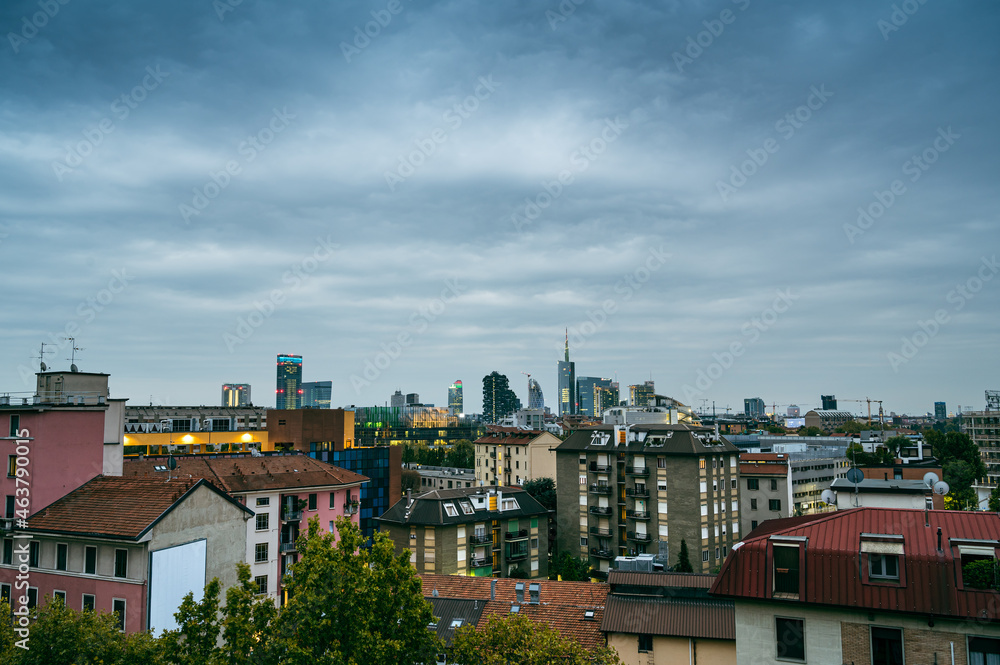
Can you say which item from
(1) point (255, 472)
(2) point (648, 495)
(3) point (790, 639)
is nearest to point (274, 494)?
(1) point (255, 472)

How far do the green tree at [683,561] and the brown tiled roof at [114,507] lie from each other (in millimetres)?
55811

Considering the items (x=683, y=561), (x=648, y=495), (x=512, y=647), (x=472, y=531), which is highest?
(x=512, y=647)

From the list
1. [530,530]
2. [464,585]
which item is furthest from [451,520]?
[464,585]

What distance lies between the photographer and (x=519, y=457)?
5379 inches

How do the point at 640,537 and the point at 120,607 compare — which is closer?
the point at 120,607

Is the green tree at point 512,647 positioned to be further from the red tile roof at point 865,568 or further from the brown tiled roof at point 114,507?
the brown tiled roof at point 114,507

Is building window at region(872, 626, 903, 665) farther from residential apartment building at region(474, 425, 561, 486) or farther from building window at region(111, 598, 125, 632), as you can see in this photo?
residential apartment building at region(474, 425, 561, 486)

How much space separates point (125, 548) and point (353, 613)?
1895 cm

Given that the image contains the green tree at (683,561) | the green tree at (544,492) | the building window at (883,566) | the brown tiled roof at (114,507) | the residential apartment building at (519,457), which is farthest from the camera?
the residential apartment building at (519,457)

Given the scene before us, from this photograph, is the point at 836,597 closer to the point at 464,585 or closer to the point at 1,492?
the point at 464,585

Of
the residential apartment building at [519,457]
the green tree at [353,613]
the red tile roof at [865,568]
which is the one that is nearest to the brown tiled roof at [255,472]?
the green tree at [353,613]

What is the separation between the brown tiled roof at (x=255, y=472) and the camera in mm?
59919

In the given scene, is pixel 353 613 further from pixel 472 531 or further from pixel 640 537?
pixel 640 537

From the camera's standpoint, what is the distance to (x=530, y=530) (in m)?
82.9
